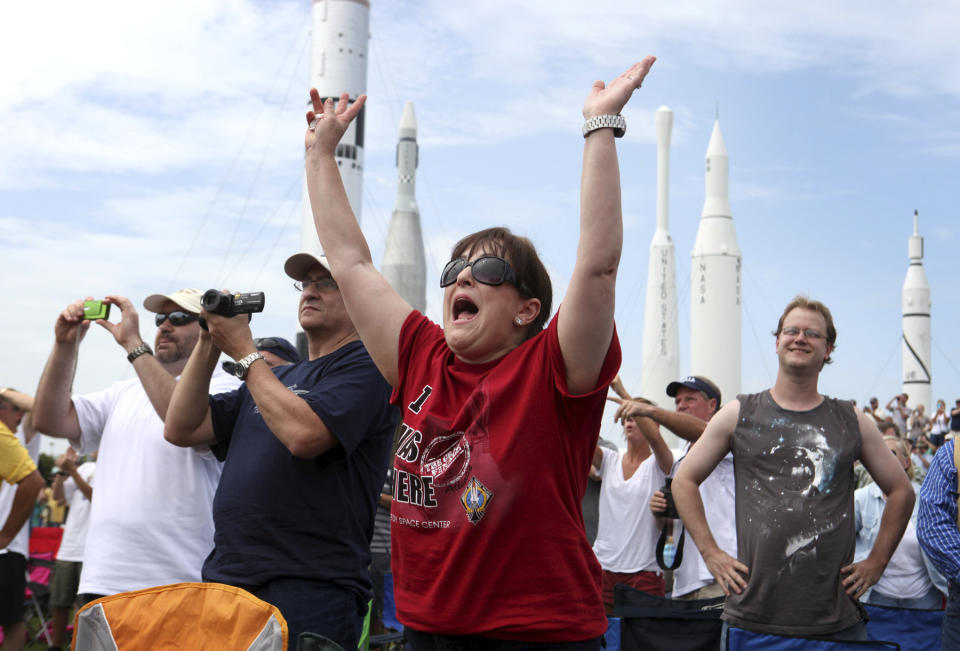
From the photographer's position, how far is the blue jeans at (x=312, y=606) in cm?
301

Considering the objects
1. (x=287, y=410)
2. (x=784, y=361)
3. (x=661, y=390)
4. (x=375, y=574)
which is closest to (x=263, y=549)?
(x=287, y=410)

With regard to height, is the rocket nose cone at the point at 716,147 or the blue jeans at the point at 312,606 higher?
the rocket nose cone at the point at 716,147

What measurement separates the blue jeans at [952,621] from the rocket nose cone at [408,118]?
2942cm

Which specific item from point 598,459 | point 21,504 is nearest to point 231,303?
point 21,504

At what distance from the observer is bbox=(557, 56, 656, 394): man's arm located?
2133 mm

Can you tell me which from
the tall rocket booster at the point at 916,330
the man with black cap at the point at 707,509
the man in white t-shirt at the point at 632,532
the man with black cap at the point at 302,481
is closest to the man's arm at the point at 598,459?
the man in white t-shirt at the point at 632,532

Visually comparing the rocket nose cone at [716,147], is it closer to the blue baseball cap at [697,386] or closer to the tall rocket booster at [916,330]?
the tall rocket booster at [916,330]

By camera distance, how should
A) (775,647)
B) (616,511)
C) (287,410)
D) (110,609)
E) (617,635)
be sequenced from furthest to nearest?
1. (616,511)
2. (617,635)
3. (775,647)
4. (287,410)
5. (110,609)

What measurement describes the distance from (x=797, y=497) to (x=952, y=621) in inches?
29.6

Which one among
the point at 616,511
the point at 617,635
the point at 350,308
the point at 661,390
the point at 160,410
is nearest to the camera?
the point at 350,308

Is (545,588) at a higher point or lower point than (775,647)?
higher

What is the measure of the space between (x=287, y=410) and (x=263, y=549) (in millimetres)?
481

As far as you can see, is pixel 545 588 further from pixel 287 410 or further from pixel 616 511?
pixel 616 511

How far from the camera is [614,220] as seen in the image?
2.15 m
